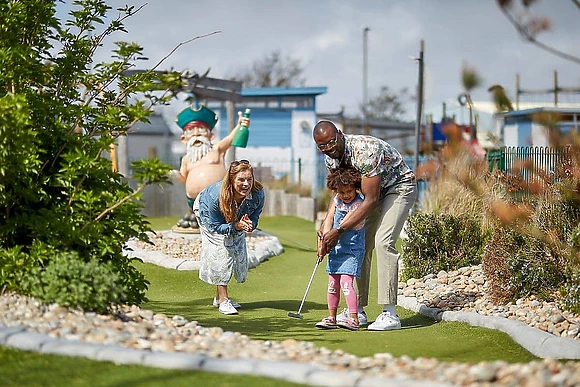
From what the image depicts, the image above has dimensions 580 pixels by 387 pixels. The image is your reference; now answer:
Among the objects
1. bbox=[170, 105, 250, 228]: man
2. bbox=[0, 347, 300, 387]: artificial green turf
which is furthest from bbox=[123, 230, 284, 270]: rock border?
bbox=[0, 347, 300, 387]: artificial green turf

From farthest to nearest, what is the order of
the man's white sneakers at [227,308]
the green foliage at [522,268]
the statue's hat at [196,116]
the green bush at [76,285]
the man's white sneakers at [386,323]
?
the statue's hat at [196,116]
the man's white sneakers at [227,308]
the green foliage at [522,268]
the man's white sneakers at [386,323]
the green bush at [76,285]

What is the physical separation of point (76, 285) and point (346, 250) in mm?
2580

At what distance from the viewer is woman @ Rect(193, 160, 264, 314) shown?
26.8ft

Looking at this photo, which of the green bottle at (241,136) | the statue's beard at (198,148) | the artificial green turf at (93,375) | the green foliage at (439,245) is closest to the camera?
the artificial green turf at (93,375)

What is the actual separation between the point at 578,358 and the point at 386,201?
7.37 ft

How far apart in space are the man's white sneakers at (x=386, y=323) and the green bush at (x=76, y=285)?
7.71 feet

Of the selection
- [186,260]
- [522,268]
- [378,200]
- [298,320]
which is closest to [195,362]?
[378,200]

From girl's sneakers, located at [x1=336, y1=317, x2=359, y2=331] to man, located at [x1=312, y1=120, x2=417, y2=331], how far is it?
0.14 m

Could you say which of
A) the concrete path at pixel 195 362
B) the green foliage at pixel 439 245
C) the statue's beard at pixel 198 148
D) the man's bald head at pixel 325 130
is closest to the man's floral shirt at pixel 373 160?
the man's bald head at pixel 325 130

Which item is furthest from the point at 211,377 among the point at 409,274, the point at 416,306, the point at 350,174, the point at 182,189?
the point at 182,189

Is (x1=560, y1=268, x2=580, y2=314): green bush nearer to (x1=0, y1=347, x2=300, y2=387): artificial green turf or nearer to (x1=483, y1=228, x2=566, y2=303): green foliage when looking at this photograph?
(x1=483, y1=228, x2=566, y2=303): green foliage

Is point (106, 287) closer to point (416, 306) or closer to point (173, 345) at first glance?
point (173, 345)

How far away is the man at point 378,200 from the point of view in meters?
7.25

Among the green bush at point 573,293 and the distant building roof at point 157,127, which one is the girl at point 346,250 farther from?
the distant building roof at point 157,127
